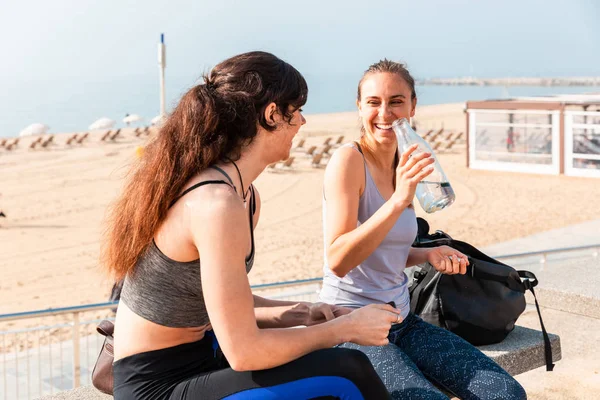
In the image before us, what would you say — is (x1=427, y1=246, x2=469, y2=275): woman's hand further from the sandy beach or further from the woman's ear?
the sandy beach

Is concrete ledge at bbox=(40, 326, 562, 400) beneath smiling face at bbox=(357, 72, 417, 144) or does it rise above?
beneath

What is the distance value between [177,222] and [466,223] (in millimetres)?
14533

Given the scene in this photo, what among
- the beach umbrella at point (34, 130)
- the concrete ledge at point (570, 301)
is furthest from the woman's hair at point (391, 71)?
the beach umbrella at point (34, 130)

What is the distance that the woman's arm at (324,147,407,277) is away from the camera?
2.57 m

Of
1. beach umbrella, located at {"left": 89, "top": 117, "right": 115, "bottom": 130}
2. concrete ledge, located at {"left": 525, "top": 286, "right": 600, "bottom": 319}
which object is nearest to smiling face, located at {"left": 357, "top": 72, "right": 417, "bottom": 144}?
concrete ledge, located at {"left": 525, "top": 286, "right": 600, "bottom": 319}

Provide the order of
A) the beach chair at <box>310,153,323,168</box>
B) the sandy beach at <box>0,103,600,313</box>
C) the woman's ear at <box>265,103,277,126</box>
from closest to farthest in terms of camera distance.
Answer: the woman's ear at <box>265,103,277,126</box> < the sandy beach at <box>0,103,600,313</box> < the beach chair at <box>310,153,323,168</box>

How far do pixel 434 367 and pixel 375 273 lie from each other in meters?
0.40

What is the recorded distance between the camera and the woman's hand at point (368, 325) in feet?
6.92

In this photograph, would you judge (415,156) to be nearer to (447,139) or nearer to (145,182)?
(145,182)

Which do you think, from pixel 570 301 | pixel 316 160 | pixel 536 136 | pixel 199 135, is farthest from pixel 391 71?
pixel 316 160

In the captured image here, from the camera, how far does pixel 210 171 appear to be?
6.59 ft

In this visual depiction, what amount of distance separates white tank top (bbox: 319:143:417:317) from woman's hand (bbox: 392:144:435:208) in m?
0.36

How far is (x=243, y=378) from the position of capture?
196 cm

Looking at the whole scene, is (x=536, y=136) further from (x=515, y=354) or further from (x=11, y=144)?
(x=11, y=144)
